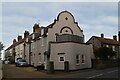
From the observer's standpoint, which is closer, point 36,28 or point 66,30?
point 66,30

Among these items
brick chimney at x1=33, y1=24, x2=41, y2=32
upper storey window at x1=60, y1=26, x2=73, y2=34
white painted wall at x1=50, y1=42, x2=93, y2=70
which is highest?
brick chimney at x1=33, y1=24, x2=41, y2=32

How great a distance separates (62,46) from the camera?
3459 cm

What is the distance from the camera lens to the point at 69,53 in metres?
33.8

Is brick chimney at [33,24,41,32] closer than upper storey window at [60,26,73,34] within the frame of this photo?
No

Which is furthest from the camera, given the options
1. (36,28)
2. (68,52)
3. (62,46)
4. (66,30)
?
(36,28)

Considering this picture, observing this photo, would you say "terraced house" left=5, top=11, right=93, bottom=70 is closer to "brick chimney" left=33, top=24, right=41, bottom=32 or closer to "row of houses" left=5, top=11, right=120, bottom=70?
"row of houses" left=5, top=11, right=120, bottom=70

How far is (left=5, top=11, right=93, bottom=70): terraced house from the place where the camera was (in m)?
34.2

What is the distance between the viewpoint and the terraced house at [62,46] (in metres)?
34.2

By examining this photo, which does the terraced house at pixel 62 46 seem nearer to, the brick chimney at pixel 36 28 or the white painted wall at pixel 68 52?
the white painted wall at pixel 68 52

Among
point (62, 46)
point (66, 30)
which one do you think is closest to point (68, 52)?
point (62, 46)

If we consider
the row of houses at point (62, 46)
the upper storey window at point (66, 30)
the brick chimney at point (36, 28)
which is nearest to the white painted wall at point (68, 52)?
the row of houses at point (62, 46)

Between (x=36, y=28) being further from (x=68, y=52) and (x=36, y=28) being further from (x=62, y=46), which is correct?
(x=68, y=52)

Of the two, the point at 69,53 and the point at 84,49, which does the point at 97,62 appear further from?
the point at 69,53

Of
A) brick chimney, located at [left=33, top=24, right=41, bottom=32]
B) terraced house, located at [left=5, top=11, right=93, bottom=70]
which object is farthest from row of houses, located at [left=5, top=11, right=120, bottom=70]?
brick chimney, located at [left=33, top=24, right=41, bottom=32]
